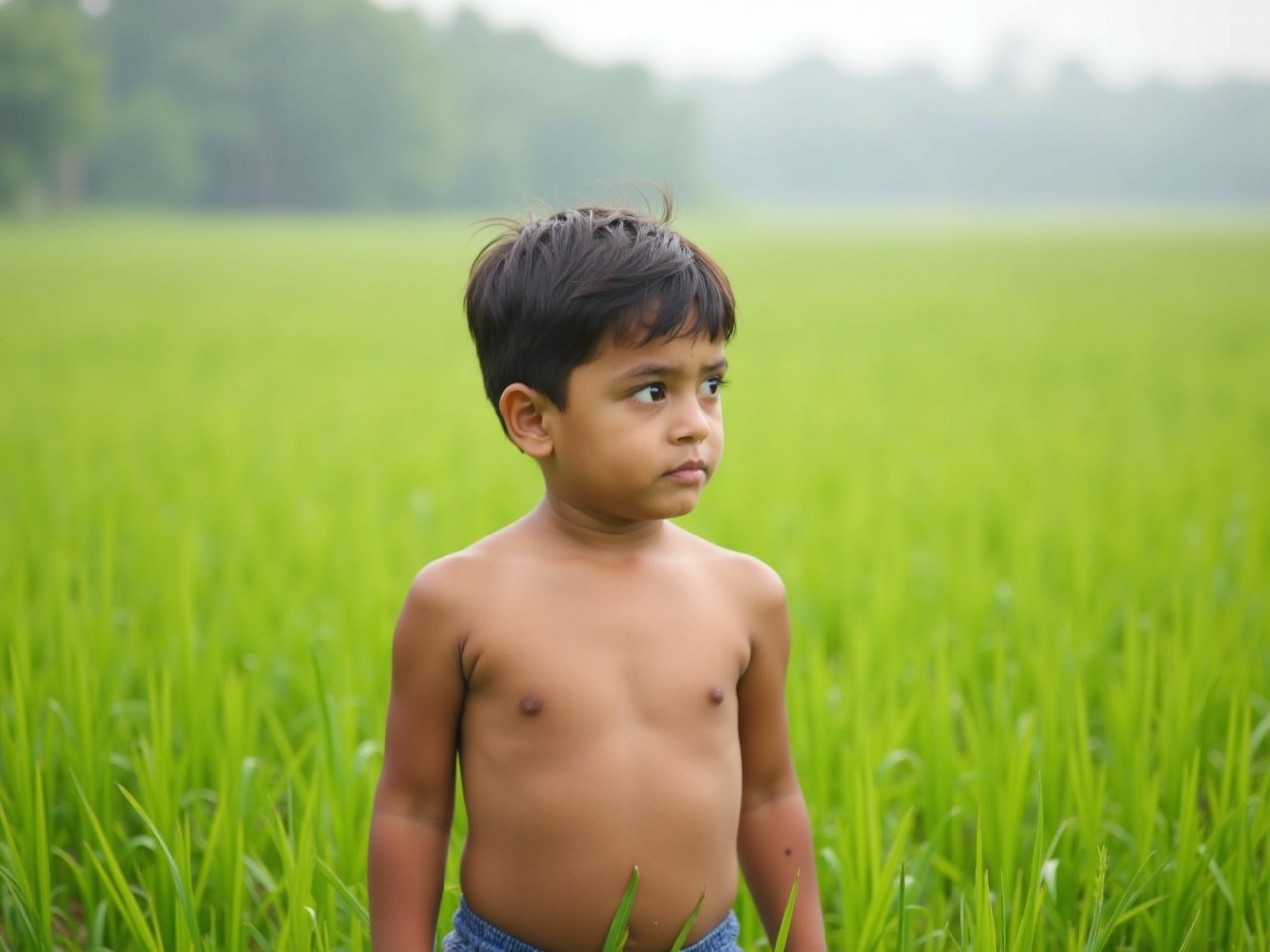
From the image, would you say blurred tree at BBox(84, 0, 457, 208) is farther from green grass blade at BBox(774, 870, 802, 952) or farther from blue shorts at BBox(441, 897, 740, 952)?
green grass blade at BBox(774, 870, 802, 952)

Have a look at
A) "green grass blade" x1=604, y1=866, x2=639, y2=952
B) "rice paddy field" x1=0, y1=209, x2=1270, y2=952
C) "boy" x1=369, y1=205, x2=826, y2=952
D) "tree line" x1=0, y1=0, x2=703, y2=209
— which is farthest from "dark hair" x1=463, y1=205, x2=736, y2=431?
"tree line" x1=0, y1=0, x2=703, y2=209

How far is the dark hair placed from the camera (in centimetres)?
122

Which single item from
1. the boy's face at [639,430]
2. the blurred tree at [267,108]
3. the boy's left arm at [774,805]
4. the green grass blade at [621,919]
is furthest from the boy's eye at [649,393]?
the blurred tree at [267,108]

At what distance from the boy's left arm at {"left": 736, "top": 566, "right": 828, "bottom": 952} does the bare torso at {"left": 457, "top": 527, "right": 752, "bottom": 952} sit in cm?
8

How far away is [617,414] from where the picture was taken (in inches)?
47.9

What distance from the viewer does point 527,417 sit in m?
1.27

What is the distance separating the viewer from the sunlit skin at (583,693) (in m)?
1.22

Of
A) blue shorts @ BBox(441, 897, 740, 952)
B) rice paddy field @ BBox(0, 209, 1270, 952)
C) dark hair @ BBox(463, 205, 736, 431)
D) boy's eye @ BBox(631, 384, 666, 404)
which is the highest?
dark hair @ BBox(463, 205, 736, 431)

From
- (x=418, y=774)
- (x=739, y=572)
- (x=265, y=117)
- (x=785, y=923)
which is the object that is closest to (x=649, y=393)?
(x=739, y=572)

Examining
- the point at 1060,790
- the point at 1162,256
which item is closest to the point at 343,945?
the point at 1060,790

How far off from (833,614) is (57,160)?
41.2 m

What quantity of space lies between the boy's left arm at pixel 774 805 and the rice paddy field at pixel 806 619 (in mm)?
183

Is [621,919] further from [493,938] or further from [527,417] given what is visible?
[527,417]

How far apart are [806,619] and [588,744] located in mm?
2019
